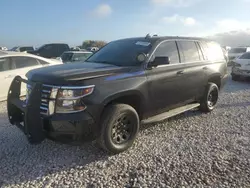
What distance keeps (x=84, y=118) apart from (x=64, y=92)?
0.44 metres

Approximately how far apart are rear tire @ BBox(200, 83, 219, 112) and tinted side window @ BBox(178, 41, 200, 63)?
0.88 m

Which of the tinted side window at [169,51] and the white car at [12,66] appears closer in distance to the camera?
the tinted side window at [169,51]

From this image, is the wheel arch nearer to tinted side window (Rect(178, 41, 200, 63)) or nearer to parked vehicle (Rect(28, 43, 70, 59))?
tinted side window (Rect(178, 41, 200, 63))

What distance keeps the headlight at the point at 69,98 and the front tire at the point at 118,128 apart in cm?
45

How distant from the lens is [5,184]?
3.24m

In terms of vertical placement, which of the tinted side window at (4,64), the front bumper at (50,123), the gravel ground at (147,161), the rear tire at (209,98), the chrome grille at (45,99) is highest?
the tinted side window at (4,64)

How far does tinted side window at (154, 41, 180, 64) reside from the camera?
16.0ft

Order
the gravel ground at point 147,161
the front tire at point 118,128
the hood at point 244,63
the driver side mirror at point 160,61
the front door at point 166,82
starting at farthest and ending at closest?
the hood at point 244,63
the front door at point 166,82
the driver side mirror at point 160,61
the front tire at point 118,128
the gravel ground at point 147,161

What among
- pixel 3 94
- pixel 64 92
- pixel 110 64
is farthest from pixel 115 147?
pixel 3 94

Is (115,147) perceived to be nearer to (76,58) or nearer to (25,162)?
(25,162)

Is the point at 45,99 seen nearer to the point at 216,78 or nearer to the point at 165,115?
the point at 165,115

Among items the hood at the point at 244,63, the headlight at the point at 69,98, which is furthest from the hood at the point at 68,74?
the hood at the point at 244,63

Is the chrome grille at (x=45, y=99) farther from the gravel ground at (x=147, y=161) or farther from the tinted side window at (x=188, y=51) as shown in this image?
the tinted side window at (x=188, y=51)

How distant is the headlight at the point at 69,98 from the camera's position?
3561 mm
